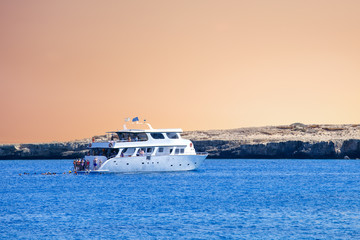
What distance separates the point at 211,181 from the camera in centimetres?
5675

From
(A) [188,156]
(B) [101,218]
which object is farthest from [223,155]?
(B) [101,218]

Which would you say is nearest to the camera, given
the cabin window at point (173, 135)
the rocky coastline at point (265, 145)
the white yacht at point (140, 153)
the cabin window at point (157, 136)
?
the white yacht at point (140, 153)

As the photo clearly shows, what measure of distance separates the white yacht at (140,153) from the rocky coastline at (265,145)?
5099 centimetres

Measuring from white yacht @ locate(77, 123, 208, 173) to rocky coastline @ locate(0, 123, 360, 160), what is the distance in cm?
5099

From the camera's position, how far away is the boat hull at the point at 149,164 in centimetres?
5922

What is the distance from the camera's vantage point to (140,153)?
199 feet

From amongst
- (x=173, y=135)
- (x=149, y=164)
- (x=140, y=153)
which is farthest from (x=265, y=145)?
(x=140, y=153)

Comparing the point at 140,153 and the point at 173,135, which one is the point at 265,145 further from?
the point at 140,153

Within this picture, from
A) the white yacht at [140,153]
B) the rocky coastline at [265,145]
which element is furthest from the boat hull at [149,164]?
the rocky coastline at [265,145]

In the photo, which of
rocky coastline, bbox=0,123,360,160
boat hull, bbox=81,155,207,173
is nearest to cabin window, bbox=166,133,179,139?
boat hull, bbox=81,155,207,173

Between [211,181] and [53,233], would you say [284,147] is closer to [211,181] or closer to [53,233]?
[211,181]

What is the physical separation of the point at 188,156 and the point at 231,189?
15.9 metres

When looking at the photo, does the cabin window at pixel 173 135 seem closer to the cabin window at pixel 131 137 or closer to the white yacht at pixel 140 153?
the white yacht at pixel 140 153

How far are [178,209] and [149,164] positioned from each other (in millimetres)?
25146
